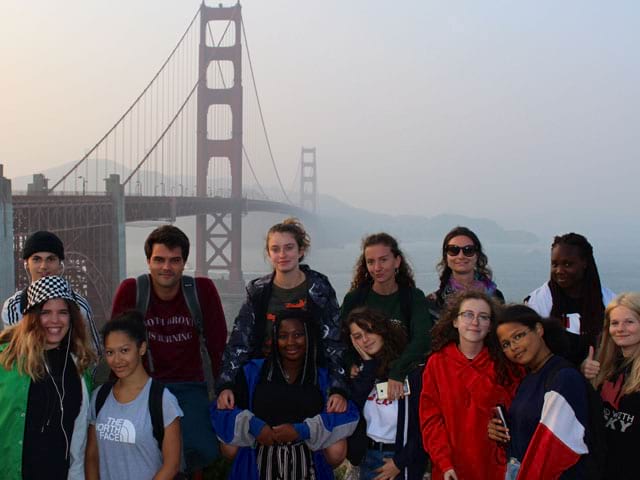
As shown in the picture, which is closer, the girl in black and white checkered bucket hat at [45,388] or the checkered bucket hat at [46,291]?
the girl in black and white checkered bucket hat at [45,388]

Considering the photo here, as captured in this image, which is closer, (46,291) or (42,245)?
(46,291)

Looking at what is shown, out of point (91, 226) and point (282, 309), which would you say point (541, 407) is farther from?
point (91, 226)

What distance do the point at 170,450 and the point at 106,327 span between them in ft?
1.74

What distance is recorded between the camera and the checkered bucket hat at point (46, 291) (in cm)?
245

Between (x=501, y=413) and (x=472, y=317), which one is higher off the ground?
(x=472, y=317)

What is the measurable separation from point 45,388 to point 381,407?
131cm

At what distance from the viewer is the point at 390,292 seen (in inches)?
121

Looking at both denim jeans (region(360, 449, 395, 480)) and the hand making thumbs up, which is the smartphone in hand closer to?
the hand making thumbs up

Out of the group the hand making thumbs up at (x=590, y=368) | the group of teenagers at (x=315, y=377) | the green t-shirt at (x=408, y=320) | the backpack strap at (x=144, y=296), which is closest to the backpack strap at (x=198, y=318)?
the group of teenagers at (x=315, y=377)

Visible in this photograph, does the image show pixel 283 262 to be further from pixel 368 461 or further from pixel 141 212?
pixel 141 212

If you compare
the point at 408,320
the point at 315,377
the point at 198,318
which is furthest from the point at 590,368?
the point at 198,318

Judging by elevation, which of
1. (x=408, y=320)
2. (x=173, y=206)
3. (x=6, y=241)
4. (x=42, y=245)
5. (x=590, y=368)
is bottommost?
(x=590, y=368)

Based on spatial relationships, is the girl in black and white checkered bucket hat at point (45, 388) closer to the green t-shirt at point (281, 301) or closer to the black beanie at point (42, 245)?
Result: the black beanie at point (42, 245)

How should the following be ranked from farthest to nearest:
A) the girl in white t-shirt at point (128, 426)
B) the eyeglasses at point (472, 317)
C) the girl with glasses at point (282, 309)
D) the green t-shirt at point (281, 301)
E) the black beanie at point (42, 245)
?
1. the black beanie at point (42, 245)
2. the green t-shirt at point (281, 301)
3. the girl with glasses at point (282, 309)
4. the eyeglasses at point (472, 317)
5. the girl in white t-shirt at point (128, 426)
